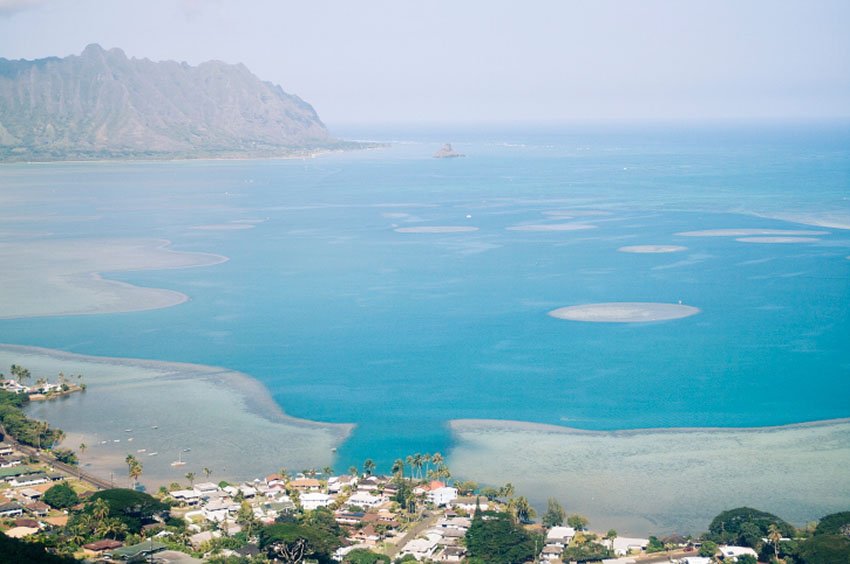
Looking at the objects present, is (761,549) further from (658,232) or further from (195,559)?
(658,232)

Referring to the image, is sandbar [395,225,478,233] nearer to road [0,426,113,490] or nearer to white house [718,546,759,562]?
road [0,426,113,490]

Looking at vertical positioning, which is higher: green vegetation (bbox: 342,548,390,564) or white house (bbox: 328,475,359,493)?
green vegetation (bbox: 342,548,390,564)

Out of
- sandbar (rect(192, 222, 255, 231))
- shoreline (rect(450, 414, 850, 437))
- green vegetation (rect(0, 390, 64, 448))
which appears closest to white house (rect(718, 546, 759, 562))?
shoreline (rect(450, 414, 850, 437))

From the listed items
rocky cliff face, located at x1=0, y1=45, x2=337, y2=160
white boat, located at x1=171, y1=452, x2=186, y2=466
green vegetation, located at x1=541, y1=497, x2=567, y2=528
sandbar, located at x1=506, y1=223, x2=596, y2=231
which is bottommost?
white boat, located at x1=171, y1=452, x2=186, y2=466

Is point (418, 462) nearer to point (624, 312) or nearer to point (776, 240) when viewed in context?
point (624, 312)

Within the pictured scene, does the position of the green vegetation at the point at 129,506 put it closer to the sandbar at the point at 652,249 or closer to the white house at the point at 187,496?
the white house at the point at 187,496

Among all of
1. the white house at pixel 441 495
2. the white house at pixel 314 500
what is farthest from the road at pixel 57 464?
the white house at pixel 441 495

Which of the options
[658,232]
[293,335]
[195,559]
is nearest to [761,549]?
[195,559]

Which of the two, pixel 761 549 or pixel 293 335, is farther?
pixel 293 335
